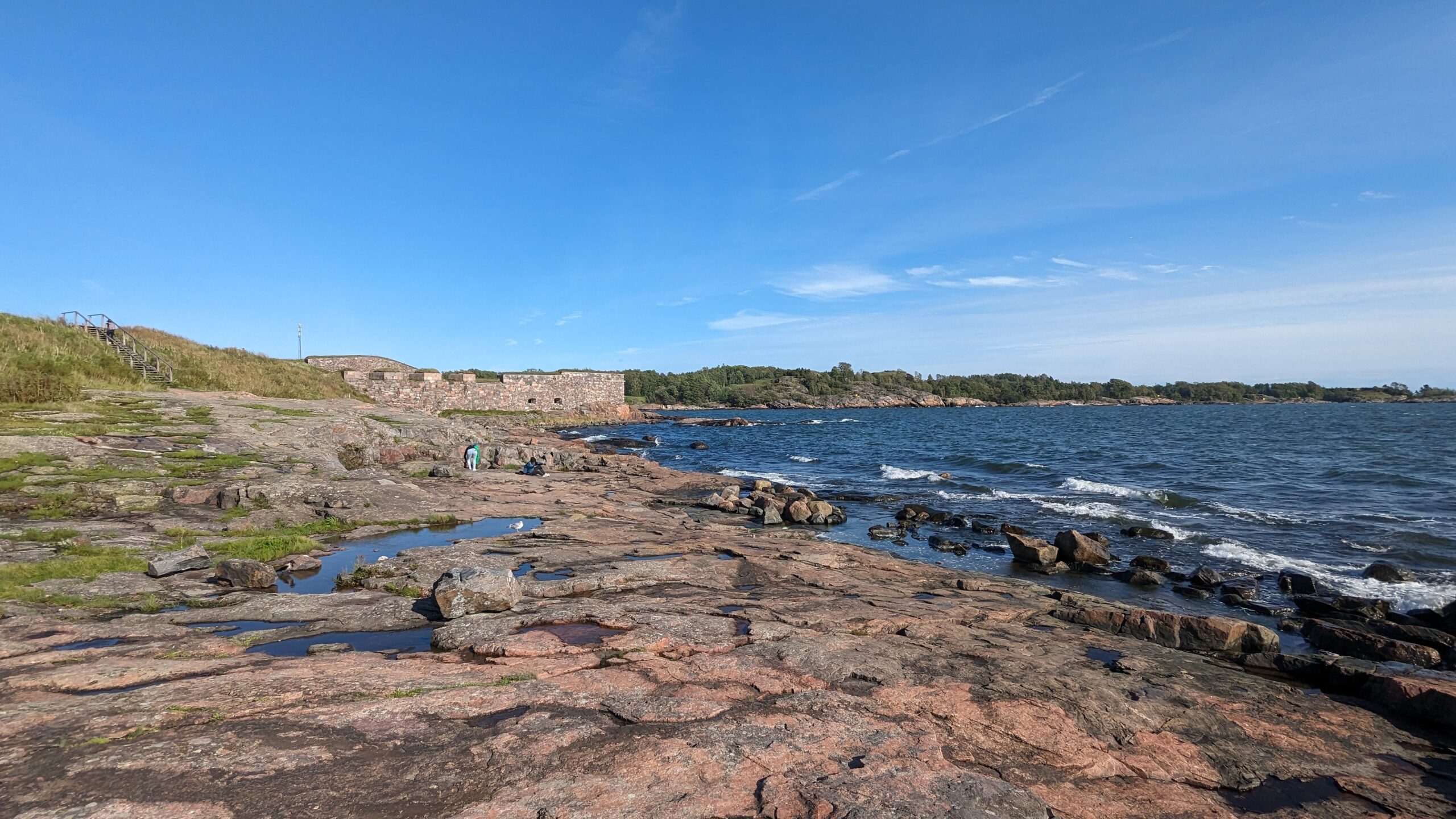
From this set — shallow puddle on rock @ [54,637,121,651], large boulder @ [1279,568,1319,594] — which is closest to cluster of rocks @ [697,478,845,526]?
large boulder @ [1279,568,1319,594]

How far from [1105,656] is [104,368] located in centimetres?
4248

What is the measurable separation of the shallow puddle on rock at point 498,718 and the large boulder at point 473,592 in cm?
356

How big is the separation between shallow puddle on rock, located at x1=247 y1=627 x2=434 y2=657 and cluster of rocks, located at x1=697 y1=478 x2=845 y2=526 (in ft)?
48.4

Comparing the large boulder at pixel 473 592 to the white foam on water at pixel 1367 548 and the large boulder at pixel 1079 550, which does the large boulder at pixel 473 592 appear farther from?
the white foam on water at pixel 1367 548

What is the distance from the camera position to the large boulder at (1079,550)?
1798 cm

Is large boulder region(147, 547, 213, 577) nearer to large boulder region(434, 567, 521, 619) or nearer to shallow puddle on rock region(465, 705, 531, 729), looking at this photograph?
large boulder region(434, 567, 521, 619)

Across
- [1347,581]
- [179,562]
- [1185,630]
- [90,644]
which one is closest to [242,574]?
[179,562]

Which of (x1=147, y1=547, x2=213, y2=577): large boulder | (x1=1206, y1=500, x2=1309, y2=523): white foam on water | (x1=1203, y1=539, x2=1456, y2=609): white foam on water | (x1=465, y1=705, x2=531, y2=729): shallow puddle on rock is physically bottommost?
(x1=1203, y1=539, x2=1456, y2=609): white foam on water

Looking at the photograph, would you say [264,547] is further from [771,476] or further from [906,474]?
[906,474]

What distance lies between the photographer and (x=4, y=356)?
83.8 ft

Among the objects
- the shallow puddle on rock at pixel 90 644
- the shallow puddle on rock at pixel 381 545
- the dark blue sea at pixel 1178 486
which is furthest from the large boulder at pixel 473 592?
the dark blue sea at pixel 1178 486

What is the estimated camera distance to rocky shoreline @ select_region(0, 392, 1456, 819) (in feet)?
16.8

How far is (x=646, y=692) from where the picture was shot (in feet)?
23.2

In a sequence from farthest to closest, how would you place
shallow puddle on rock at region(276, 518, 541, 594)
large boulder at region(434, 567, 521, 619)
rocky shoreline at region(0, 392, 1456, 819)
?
1. shallow puddle on rock at region(276, 518, 541, 594)
2. large boulder at region(434, 567, 521, 619)
3. rocky shoreline at region(0, 392, 1456, 819)
